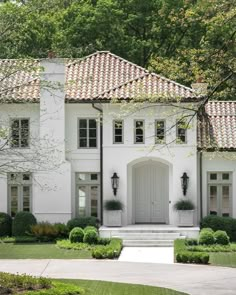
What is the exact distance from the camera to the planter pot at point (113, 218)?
34.4m

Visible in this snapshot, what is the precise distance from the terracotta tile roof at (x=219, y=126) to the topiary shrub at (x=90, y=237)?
20.4ft

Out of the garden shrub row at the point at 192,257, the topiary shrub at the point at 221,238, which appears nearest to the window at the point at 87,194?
the topiary shrub at the point at 221,238

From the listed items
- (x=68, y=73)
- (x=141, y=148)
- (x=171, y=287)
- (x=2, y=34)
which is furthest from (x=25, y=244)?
(x=2, y=34)

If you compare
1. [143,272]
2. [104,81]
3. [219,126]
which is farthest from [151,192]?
[143,272]

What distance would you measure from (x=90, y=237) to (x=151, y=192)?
5420 millimetres

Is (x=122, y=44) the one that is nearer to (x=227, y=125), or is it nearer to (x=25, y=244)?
(x=227, y=125)

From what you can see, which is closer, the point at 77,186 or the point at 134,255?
the point at 134,255

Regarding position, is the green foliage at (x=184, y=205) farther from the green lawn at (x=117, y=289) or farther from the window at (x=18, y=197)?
the green lawn at (x=117, y=289)

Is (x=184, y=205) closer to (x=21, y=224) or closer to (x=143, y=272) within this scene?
(x=21, y=224)

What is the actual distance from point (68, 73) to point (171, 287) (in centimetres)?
1697

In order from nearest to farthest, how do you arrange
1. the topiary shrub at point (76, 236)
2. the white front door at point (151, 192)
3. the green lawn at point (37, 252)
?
the green lawn at point (37, 252) < the topiary shrub at point (76, 236) < the white front door at point (151, 192)

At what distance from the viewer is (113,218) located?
34.4m

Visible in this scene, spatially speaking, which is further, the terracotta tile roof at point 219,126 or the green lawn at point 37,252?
the terracotta tile roof at point 219,126

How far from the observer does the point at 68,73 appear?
37.5 metres
